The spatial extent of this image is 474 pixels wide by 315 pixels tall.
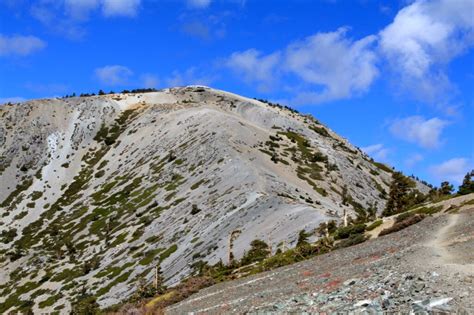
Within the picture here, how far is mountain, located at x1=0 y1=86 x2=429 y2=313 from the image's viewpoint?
80.4 metres

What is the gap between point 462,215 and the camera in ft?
161

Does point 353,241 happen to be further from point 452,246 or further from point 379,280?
point 379,280

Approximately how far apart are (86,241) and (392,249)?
263ft

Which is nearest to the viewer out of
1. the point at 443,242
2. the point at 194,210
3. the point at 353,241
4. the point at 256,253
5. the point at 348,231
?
the point at 443,242

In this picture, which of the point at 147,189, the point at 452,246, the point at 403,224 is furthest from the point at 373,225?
the point at 147,189

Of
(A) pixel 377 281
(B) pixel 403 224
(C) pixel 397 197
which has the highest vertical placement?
(C) pixel 397 197

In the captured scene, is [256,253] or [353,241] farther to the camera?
[256,253]

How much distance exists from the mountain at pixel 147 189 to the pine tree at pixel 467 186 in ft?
58.8

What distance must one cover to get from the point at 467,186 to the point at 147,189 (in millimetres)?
73302

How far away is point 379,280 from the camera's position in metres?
25.8

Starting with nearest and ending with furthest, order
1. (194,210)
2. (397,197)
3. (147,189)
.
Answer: (397,197)
(194,210)
(147,189)

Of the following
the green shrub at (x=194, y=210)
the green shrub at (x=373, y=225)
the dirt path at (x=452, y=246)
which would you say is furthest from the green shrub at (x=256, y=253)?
the green shrub at (x=194, y=210)

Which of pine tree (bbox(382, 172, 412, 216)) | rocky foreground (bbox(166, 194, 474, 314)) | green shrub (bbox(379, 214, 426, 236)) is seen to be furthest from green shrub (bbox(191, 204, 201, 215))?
green shrub (bbox(379, 214, 426, 236))

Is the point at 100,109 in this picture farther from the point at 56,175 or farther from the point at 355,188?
the point at 355,188
